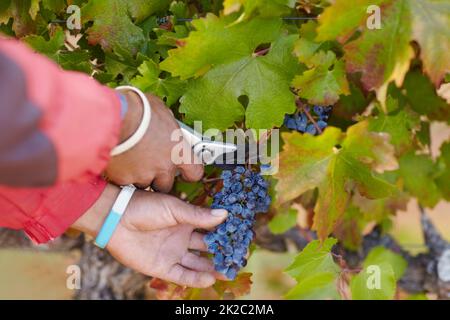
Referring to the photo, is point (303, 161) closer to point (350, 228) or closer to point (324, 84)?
point (324, 84)

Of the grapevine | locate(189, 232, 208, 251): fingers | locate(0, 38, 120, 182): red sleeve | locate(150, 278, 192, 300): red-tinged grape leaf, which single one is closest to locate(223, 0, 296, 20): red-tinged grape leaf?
the grapevine

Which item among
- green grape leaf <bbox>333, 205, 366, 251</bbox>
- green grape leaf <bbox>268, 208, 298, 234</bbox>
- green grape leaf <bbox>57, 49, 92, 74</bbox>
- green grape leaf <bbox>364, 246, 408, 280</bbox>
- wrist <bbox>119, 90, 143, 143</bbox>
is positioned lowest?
green grape leaf <bbox>364, 246, 408, 280</bbox>

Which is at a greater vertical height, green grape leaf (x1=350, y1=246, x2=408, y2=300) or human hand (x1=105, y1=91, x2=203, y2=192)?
human hand (x1=105, y1=91, x2=203, y2=192)

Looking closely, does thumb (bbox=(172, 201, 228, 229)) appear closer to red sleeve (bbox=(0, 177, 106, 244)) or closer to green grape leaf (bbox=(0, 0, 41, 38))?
red sleeve (bbox=(0, 177, 106, 244))

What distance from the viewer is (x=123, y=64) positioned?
4.87 ft

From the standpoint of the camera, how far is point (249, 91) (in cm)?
138

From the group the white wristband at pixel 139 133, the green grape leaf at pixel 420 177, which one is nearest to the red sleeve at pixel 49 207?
the white wristband at pixel 139 133

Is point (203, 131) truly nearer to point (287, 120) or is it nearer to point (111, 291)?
point (287, 120)

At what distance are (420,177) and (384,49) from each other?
2.55 ft

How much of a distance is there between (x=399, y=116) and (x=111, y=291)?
1142mm

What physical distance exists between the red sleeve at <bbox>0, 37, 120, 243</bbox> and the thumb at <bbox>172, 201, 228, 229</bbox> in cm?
33

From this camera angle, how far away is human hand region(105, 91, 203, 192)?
1198 mm

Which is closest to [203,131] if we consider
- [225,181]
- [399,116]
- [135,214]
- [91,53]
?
[225,181]

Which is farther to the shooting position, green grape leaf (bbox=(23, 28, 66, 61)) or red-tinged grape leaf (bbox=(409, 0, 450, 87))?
green grape leaf (bbox=(23, 28, 66, 61))
